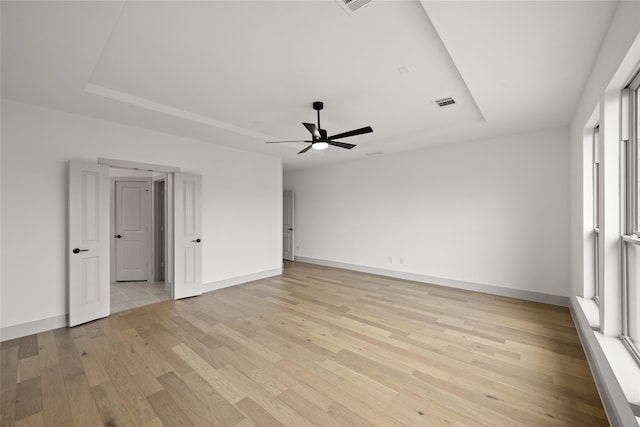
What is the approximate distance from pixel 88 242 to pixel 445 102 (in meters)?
5.09

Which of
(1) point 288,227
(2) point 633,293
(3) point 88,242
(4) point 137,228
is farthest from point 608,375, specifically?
(4) point 137,228

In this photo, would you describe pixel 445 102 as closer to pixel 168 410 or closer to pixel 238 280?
pixel 168 410

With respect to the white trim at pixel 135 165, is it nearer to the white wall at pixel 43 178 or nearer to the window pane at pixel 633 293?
the white wall at pixel 43 178

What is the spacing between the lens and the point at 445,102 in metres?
3.34

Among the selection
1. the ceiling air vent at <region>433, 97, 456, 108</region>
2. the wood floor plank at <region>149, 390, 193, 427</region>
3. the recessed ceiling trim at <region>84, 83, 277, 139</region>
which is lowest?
the wood floor plank at <region>149, 390, 193, 427</region>

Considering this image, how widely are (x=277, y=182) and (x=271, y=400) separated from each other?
4839 mm

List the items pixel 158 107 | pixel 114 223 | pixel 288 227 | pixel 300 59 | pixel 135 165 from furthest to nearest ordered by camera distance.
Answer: pixel 288 227 < pixel 114 223 < pixel 135 165 < pixel 158 107 < pixel 300 59

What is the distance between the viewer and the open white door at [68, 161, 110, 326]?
3441 millimetres

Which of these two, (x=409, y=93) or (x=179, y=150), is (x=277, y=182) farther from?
(x=409, y=93)

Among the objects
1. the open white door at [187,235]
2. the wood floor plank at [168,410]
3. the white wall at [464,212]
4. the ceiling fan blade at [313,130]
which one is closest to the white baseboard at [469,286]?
the white wall at [464,212]

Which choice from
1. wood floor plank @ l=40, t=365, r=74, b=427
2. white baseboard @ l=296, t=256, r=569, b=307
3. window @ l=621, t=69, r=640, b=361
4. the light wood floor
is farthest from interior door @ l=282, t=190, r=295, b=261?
window @ l=621, t=69, r=640, b=361

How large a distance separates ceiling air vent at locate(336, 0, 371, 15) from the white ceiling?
0.11 feet

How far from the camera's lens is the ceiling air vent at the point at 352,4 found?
68.1 inches

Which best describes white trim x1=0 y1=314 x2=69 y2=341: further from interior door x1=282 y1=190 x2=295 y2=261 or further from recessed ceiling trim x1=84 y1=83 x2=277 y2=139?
interior door x1=282 y1=190 x2=295 y2=261
